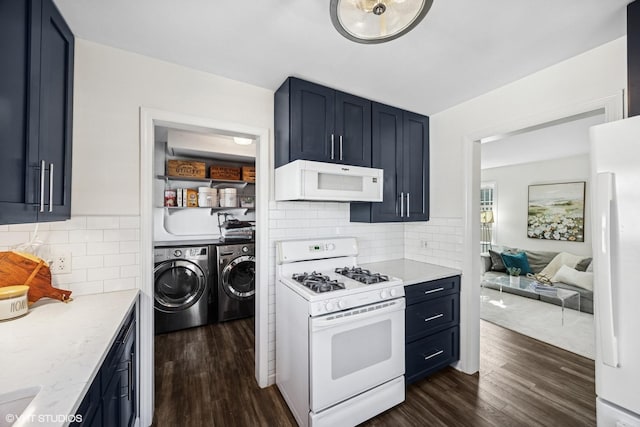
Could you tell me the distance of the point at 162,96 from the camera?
1824 millimetres

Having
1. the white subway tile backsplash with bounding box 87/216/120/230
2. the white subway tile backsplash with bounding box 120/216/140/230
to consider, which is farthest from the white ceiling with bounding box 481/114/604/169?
the white subway tile backsplash with bounding box 87/216/120/230

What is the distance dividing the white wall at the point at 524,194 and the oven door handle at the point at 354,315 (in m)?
4.98

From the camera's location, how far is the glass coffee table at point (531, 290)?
11.8 feet

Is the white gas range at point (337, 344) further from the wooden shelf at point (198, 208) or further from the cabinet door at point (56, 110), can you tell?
the wooden shelf at point (198, 208)

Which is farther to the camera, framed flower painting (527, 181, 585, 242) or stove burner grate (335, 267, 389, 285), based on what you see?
framed flower painting (527, 181, 585, 242)

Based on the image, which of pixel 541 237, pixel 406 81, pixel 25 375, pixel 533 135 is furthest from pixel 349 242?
pixel 541 237

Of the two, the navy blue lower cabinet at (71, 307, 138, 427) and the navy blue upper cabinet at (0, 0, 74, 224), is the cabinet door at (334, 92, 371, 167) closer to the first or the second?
the navy blue upper cabinet at (0, 0, 74, 224)

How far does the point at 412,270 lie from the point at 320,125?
60.7 inches

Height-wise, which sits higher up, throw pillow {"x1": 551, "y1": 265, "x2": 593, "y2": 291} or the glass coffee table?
throw pillow {"x1": 551, "y1": 265, "x2": 593, "y2": 291}

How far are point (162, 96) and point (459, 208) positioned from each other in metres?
2.60

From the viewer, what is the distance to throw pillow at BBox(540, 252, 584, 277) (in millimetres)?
4449

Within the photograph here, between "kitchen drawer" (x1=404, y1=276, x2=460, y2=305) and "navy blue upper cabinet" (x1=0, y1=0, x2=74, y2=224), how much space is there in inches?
87.9

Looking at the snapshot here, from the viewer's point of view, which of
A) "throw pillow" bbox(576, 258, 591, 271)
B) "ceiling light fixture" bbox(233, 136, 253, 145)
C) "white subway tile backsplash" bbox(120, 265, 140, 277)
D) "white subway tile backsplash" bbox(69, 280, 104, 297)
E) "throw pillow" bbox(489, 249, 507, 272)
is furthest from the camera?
"throw pillow" bbox(489, 249, 507, 272)

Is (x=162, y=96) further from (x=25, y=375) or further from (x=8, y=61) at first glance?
(x=25, y=375)
